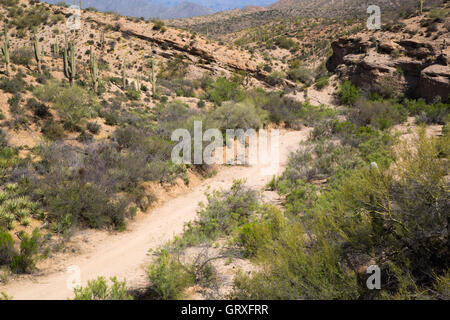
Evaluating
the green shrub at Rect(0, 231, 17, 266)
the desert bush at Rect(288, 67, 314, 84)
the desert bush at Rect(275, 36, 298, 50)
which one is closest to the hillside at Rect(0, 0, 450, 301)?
the green shrub at Rect(0, 231, 17, 266)

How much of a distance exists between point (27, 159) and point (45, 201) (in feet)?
8.47

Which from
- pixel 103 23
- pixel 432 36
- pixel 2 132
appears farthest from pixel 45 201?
pixel 103 23

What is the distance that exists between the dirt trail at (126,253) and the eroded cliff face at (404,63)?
46.6 feet

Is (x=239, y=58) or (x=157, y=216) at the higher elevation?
(x=239, y=58)

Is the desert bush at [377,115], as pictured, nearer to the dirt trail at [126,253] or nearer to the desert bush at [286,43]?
the dirt trail at [126,253]

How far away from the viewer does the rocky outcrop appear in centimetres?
1686

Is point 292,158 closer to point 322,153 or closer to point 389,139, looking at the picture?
→ point 322,153

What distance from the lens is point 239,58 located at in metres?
29.0

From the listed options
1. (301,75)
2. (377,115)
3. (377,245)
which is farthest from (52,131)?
(301,75)

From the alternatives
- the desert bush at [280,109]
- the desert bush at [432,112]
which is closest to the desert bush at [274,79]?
the desert bush at [280,109]

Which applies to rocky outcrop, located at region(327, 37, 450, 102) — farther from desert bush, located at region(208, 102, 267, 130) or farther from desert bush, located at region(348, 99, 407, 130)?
desert bush, located at region(208, 102, 267, 130)

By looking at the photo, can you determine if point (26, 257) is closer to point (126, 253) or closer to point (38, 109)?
point (126, 253)

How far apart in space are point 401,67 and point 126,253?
70.2 feet

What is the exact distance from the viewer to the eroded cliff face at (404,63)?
17.0 m
